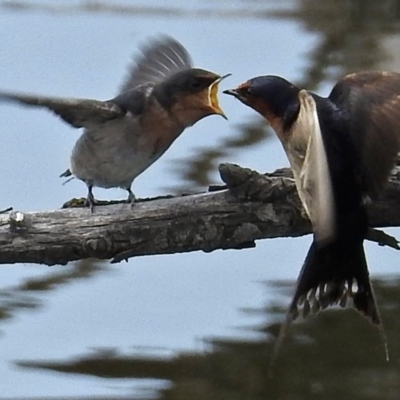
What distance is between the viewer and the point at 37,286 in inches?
116

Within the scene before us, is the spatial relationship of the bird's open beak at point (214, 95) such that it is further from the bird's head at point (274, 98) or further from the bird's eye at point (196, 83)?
the bird's head at point (274, 98)

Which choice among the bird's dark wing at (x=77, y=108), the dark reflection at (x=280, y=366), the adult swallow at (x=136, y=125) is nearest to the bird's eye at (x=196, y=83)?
the adult swallow at (x=136, y=125)

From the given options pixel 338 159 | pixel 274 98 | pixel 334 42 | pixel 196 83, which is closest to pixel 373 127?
pixel 338 159

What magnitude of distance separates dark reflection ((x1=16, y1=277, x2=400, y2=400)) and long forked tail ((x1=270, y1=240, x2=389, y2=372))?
0.55 m

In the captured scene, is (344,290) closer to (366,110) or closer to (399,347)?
A: (366,110)

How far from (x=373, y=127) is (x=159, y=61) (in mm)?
810

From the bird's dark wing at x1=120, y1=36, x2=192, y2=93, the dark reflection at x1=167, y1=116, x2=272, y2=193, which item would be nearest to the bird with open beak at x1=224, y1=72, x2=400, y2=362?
the bird's dark wing at x1=120, y1=36, x2=192, y2=93

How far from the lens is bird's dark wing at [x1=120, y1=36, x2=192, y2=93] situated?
2.52m

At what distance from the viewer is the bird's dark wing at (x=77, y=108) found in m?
1.94

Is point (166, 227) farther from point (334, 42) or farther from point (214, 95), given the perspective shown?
point (334, 42)

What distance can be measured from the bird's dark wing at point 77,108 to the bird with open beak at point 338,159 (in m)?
0.27

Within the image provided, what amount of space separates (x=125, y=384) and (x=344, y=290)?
28.0 inches

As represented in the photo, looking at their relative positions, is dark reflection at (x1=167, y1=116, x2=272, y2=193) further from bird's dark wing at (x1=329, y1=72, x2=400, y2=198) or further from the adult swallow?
bird's dark wing at (x1=329, y1=72, x2=400, y2=198)

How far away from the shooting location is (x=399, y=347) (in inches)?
103
